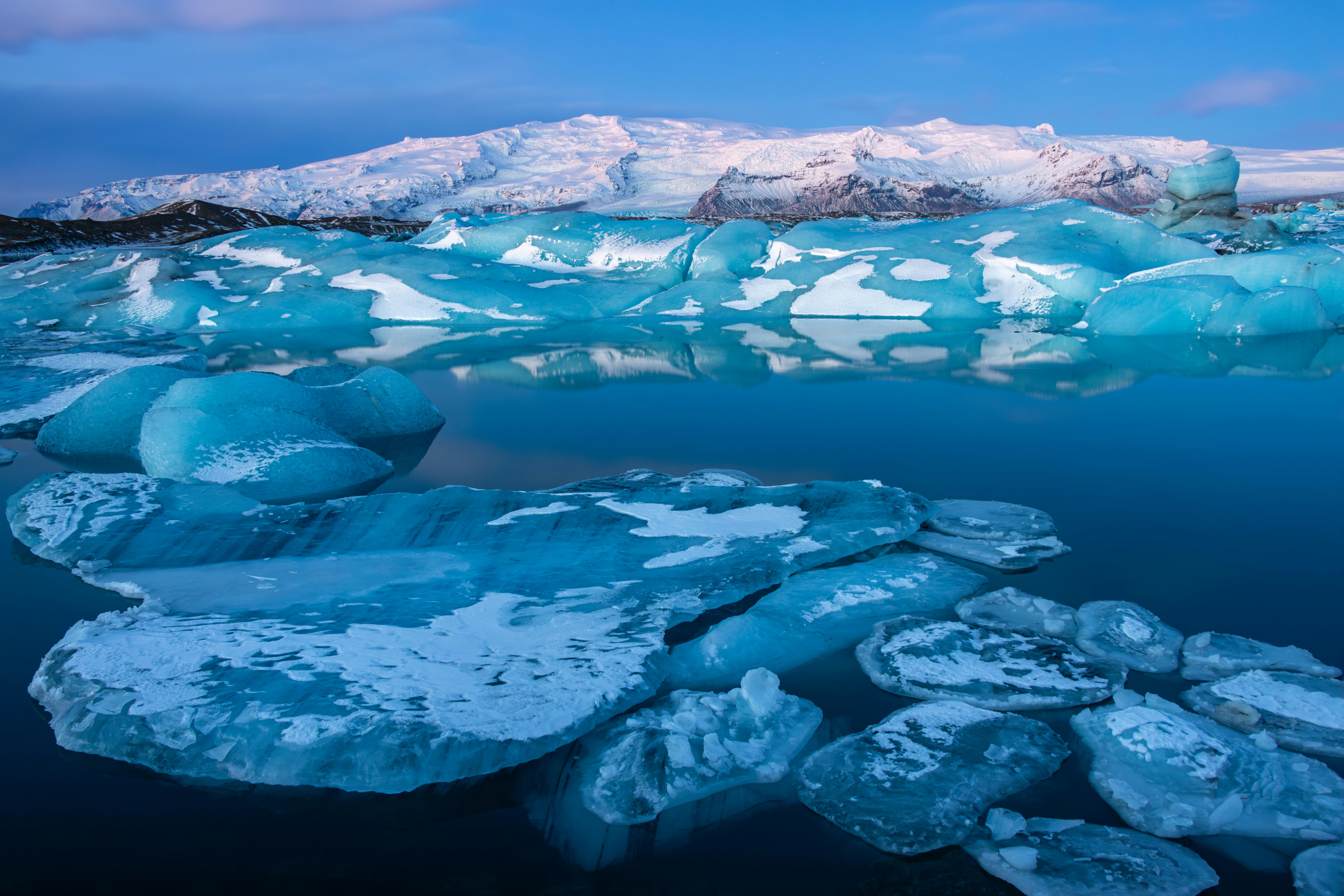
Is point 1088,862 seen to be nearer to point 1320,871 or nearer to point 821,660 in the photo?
point 1320,871

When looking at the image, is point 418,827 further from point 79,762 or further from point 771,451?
point 771,451

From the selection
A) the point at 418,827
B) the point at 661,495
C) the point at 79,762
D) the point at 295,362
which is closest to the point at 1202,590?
the point at 661,495

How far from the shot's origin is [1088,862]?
5.29 ft

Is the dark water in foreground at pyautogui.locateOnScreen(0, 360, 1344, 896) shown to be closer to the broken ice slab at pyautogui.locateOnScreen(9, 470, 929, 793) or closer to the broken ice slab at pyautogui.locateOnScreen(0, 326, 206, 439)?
the broken ice slab at pyautogui.locateOnScreen(9, 470, 929, 793)

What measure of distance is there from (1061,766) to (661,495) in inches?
82.1

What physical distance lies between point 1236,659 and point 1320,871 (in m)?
0.85

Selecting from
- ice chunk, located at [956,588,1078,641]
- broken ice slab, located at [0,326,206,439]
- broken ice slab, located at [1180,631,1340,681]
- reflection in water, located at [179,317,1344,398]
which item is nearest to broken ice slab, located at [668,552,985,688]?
ice chunk, located at [956,588,1078,641]

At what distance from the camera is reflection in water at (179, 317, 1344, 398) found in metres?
7.50

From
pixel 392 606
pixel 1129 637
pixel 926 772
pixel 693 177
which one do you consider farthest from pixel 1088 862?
pixel 693 177

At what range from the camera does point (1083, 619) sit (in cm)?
259

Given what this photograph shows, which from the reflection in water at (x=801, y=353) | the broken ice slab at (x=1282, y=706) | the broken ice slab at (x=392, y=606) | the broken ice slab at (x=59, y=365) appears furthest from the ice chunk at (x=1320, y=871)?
the broken ice slab at (x=59, y=365)

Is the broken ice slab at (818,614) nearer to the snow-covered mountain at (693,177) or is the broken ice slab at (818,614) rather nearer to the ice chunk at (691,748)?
the ice chunk at (691,748)

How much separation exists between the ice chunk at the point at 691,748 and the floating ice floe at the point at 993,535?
1.28 m

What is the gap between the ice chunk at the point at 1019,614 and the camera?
253 cm
